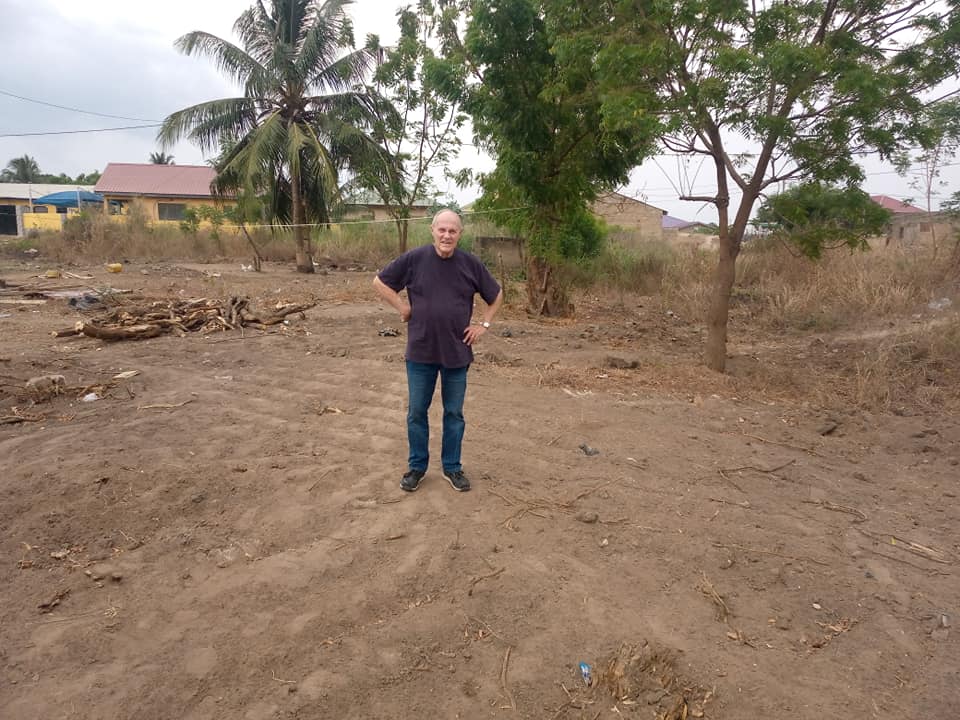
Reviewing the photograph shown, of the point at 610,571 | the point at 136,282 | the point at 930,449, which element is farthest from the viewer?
the point at 136,282

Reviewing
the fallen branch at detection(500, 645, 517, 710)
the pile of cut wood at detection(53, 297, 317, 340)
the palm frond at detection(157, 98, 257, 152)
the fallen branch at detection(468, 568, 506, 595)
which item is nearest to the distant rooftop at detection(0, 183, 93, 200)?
the palm frond at detection(157, 98, 257, 152)

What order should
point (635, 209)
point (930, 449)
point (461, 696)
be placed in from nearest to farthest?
1. point (461, 696)
2. point (930, 449)
3. point (635, 209)

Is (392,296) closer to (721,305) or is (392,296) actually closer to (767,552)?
(767,552)

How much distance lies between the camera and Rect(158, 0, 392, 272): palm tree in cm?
1886

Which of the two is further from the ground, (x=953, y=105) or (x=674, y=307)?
(x=953, y=105)

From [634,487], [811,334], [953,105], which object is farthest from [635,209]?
[634,487]

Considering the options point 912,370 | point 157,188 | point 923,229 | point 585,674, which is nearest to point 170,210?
point 157,188

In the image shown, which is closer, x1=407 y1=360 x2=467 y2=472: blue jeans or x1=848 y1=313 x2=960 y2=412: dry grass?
x1=407 y1=360 x2=467 y2=472: blue jeans

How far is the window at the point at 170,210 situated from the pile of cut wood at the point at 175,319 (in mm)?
27226

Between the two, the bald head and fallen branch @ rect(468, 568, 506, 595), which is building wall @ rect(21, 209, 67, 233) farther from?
fallen branch @ rect(468, 568, 506, 595)

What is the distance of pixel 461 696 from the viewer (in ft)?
8.08

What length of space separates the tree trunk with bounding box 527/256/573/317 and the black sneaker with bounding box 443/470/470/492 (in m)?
7.67

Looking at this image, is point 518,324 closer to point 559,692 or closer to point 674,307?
point 674,307

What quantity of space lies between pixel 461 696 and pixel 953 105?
6.45 metres
